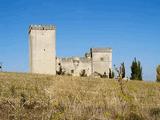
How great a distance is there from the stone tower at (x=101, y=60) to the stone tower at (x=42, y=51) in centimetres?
1461

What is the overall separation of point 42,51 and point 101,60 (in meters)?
17.7

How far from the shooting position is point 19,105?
6707 millimetres

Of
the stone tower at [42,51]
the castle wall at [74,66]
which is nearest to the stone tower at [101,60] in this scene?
the castle wall at [74,66]

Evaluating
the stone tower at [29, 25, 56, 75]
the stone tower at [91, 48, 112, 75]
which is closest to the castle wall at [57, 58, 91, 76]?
the stone tower at [91, 48, 112, 75]

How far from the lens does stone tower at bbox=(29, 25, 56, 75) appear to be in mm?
54250

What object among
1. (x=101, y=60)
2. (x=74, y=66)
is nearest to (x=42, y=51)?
(x=74, y=66)

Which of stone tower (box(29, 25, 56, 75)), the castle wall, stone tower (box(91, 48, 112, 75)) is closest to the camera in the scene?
stone tower (box(29, 25, 56, 75))

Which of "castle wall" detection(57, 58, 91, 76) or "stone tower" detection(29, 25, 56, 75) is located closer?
"stone tower" detection(29, 25, 56, 75)

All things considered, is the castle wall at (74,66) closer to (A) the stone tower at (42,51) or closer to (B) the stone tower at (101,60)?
(B) the stone tower at (101,60)

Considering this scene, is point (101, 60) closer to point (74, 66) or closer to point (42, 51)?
point (74, 66)

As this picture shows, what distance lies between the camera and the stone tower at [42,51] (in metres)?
54.2

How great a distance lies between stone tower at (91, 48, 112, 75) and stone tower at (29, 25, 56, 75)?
14.6m

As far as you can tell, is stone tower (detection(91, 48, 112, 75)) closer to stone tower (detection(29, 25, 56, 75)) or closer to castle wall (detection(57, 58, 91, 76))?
castle wall (detection(57, 58, 91, 76))

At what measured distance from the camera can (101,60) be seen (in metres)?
69.5
